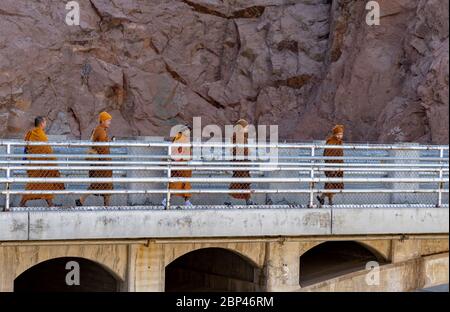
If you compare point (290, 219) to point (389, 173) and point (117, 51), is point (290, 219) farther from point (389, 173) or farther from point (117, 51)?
point (117, 51)

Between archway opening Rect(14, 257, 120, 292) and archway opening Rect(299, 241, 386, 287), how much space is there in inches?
121

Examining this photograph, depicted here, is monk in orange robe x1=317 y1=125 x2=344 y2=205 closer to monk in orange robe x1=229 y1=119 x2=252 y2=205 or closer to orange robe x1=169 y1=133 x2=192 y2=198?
monk in orange robe x1=229 y1=119 x2=252 y2=205

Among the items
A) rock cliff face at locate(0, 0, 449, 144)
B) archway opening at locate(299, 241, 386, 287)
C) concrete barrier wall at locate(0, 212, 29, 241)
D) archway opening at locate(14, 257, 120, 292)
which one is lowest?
archway opening at locate(14, 257, 120, 292)

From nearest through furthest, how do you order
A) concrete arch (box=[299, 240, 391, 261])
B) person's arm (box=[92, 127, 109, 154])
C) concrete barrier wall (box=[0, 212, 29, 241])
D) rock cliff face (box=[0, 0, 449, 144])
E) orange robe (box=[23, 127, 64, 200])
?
concrete barrier wall (box=[0, 212, 29, 241])
orange robe (box=[23, 127, 64, 200])
person's arm (box=[92, 127, 109, 154])
concrete arch (box=[299, 240, 391, 261])
rock cliff face (box=[0, 0, 449, 144])

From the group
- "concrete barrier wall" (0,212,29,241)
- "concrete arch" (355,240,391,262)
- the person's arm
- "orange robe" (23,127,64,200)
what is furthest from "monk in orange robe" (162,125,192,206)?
"concrete arch" (355,240,391,262)

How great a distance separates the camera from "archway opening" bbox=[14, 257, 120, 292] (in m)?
15.5

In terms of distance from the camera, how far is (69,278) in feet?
55.9

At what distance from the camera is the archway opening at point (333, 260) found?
50.0ft

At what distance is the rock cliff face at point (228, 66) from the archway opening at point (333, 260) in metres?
9.80
